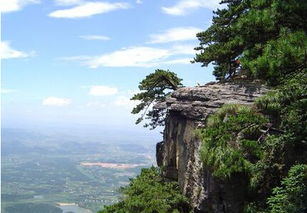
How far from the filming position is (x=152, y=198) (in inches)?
789

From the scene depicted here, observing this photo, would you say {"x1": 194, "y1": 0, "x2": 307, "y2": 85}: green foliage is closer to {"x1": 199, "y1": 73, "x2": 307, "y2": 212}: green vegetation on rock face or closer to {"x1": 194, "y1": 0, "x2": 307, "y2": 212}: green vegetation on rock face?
{"x1": 194, "y1": 0, "x2": 307, "y2": 212}: green vegetation on rock face

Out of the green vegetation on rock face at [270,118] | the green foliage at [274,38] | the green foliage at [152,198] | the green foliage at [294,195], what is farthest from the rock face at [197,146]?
the green foliage at [274,38]

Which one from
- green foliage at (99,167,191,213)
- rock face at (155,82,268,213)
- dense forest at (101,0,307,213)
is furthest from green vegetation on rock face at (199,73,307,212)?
green foliage at (99,167,191,213)

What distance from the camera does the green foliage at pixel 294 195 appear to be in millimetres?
→ 12227

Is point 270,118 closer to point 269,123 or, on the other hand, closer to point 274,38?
point 269,123

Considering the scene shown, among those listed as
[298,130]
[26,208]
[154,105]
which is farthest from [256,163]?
[26,208]

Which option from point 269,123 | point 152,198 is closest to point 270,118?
point 269,123

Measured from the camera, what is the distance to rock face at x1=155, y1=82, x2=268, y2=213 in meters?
16.3

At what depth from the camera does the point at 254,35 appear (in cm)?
1295

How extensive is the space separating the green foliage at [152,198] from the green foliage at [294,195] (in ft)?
21.5

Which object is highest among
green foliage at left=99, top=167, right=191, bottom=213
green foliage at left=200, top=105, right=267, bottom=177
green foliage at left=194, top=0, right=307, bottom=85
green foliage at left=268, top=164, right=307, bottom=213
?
green foliage at left=194, top=0, right=307, bottom=85

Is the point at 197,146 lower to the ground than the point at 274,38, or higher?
lower

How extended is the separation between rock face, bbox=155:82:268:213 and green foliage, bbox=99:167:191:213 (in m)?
0.58

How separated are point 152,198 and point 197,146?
3816 millimetres
